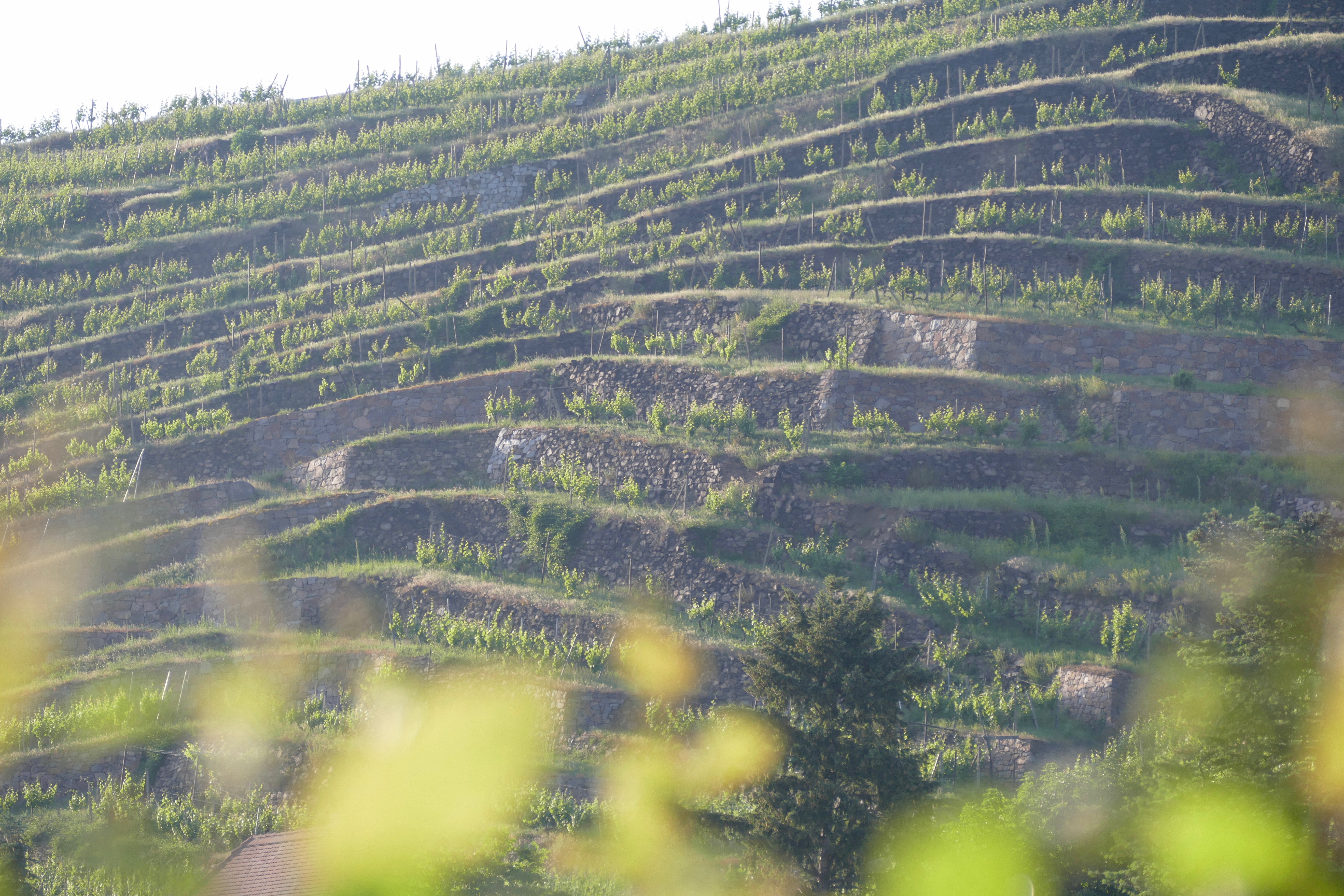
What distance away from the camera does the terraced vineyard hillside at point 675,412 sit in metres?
25.2

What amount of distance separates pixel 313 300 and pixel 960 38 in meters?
25.0

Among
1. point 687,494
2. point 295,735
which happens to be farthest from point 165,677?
point 687,494

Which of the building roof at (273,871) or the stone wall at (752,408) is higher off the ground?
the stone wall at (752,408)

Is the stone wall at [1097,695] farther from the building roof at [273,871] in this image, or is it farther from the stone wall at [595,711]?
the building roof at [273,871]

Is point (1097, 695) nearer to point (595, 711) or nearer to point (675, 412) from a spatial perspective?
point (595, 711)

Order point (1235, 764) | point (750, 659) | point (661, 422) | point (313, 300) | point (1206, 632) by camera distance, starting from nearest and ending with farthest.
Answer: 1. point (1235, 764)
2. point (750, 659)
3. point (1206, 632)
4. point (661, 422)
5. point (313, 300)

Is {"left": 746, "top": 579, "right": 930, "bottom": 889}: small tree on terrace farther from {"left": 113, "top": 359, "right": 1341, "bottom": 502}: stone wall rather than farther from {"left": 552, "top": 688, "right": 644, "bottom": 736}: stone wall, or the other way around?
{"left": 113, "top": 359, "right": 1341, "bottom": 502}: stone wall

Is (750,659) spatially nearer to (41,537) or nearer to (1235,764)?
(1235,764)

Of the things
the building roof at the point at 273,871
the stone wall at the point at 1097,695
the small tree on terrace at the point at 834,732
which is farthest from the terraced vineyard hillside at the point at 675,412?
the building roof at the point at 273,871

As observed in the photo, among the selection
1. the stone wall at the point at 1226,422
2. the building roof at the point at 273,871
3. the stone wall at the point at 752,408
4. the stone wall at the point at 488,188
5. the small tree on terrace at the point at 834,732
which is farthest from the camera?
the stone wall at the point at 488,188

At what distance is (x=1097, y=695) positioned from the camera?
22.9 m

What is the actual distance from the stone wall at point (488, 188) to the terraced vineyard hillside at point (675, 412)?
16cm

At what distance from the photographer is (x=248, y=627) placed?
2962 centimetres

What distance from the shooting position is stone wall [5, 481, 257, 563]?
32.6 meters
